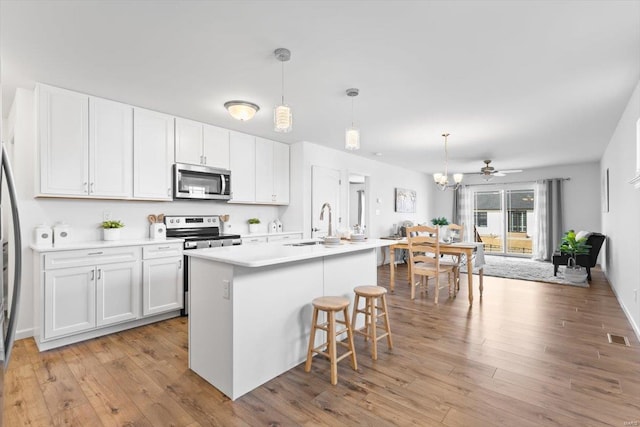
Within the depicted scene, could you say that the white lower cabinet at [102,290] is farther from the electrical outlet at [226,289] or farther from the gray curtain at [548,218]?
the gray curtain at [548,218]

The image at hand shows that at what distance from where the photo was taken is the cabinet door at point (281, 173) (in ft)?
17.5

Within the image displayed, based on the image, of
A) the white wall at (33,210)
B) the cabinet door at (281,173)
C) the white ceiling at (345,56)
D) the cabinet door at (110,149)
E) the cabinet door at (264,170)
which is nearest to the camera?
the white ceiling at (345,56)

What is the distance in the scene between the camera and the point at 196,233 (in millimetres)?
4469

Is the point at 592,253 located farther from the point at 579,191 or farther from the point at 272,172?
the point at 272,172

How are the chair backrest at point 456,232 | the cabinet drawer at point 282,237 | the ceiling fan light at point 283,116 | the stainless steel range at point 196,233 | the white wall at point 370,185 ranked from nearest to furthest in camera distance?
1. the ceiling fan light at point 283,116
2. the stainless steel range at point 196,233
3. the cabinet drawer at point 282,237
4. the chair backrest at point 456,232
5. the white wall at point 370,185

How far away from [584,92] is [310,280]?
3356 millimetres

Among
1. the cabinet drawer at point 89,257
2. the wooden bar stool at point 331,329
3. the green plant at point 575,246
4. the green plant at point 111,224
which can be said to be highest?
the green plant at point 111,224

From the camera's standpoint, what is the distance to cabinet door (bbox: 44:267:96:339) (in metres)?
2.88

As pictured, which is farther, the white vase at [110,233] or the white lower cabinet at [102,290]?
the white vase at [110,233]

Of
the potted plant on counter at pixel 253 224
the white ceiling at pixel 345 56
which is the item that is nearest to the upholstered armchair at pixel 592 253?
the white ceiling at pixel 345 56

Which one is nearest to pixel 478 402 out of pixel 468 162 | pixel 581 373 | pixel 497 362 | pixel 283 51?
pixel 497 362

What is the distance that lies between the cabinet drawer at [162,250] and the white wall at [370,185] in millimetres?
2111

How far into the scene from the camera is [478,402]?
2076mm

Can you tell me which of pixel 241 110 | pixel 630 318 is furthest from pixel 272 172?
pixel 630 318
